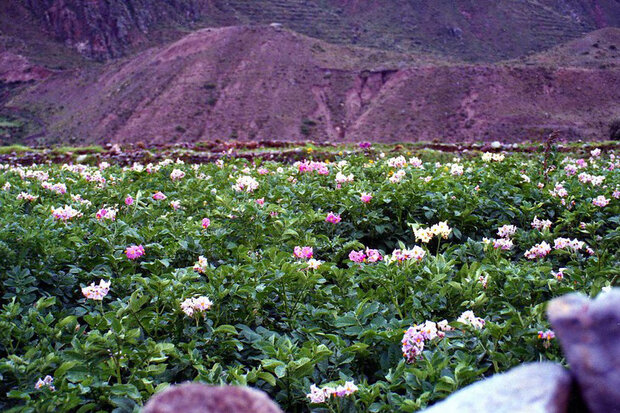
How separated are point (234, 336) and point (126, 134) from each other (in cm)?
3851

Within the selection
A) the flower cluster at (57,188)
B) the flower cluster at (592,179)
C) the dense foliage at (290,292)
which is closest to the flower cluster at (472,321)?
the dense foliage at (290,292)

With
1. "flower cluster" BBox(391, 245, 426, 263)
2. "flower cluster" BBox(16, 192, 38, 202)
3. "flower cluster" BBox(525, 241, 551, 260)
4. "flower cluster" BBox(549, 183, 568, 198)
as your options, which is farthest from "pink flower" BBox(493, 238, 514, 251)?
"flower cluster" BBox(16, 192, 38, 202)

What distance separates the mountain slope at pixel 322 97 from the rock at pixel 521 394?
1405 inches

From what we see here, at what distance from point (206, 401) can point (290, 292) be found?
2305 millimetres

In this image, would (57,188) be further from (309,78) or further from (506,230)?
(309,78)

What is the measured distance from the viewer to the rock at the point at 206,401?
86 cm

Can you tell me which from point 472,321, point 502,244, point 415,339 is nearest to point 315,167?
point 502,244

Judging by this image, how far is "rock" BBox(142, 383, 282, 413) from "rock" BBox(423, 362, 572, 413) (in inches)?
13.6

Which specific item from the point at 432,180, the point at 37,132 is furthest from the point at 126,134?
the point at 432,180

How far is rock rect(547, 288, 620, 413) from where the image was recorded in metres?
0.83

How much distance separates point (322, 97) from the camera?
137ft

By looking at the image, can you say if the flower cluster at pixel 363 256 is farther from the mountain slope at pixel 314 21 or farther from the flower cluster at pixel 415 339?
the mountain slope at pixel 314 21

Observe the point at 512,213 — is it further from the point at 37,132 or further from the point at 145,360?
the point at 37,132

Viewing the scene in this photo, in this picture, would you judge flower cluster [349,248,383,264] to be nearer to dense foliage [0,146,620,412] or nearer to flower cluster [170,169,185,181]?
dense foliage [0,146,620,412]
